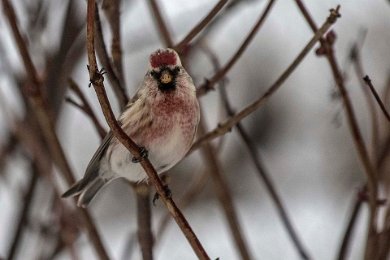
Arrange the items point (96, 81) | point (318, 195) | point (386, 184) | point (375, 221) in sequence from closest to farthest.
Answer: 1. point (96, 81)
2. point (375, 221)
3. point (386, 184)
4. point (318, 195)

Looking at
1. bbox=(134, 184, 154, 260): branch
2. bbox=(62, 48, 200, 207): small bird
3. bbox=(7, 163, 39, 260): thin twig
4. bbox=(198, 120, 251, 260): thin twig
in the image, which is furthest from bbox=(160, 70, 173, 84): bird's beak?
bbox=(7, 163, 39, 260): thin twig

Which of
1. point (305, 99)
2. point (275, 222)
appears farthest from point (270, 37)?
point (275, 222)

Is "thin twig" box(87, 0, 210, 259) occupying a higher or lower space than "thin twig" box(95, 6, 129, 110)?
lower

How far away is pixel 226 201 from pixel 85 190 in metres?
0.68

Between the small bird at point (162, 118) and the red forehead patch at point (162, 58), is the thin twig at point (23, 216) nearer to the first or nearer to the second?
the small bird at point (162, 118)

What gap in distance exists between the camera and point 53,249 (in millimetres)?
3795

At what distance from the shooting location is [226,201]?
10.6 ft

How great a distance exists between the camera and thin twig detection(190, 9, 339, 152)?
2756mm

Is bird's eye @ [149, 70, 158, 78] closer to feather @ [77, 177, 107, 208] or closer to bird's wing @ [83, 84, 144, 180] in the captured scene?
bird's wing @ [83, 84, 144, 180]

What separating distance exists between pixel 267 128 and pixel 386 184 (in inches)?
160

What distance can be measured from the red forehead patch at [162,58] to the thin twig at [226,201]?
393mm

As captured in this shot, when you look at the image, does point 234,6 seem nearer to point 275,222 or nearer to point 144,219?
point 144,219

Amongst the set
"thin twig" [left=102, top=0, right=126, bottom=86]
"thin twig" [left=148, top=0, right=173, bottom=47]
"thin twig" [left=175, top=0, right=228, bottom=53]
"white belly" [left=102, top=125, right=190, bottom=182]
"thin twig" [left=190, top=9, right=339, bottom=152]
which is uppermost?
"thin twig" [left=148, top=0, right=173, bottom=47]

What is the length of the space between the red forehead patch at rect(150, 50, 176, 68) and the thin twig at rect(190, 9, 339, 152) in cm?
34
